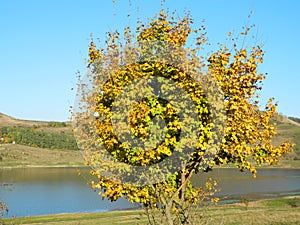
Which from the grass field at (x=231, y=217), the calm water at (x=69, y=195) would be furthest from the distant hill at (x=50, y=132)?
the grass field at (x=231, y=217)

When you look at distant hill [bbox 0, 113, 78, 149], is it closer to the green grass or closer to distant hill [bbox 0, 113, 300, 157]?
distant hill [bbox 0, 113, 300, 157]

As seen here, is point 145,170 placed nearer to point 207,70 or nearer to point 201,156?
point 201,156

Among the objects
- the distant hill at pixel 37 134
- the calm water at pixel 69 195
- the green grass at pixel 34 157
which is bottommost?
the calm water at pixel 69 195

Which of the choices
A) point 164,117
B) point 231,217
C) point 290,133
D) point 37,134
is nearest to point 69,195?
point 231,217

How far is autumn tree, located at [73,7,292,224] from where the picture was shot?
9.43m

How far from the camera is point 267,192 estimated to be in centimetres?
5494

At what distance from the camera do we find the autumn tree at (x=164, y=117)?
30.9ft

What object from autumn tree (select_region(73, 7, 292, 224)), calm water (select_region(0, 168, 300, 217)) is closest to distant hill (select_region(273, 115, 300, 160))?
calm water (select_region(0, 168, 300, 217))

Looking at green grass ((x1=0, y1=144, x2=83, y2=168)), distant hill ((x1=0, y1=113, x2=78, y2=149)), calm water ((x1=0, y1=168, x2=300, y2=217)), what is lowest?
calm water ((x1=0, y1=168, x2=300, y2=217))

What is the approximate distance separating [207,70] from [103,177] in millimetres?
3656

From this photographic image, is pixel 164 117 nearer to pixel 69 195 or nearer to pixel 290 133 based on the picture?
pixel 69 195

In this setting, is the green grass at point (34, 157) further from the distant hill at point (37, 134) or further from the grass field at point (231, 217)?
the grass field at point (231, 217)

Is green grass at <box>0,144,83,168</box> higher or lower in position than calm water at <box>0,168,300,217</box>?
higher

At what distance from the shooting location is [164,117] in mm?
9477
